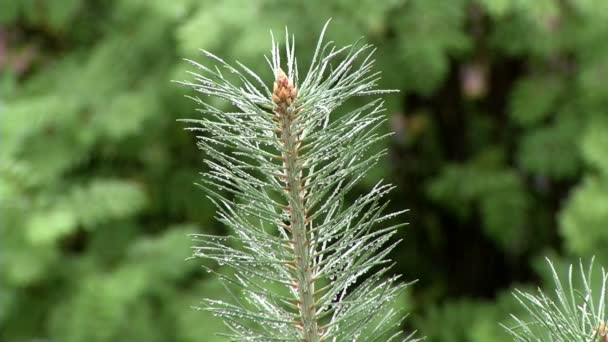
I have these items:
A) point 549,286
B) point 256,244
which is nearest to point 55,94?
point 549,286

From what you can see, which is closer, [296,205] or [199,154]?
[296,205]

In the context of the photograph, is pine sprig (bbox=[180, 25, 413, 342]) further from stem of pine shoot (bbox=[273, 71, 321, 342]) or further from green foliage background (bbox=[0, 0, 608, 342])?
green foliage background (bbox=[0, 0, 608, 342])

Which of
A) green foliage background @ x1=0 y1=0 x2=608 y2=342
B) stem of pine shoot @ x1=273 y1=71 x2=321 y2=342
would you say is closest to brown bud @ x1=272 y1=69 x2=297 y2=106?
stem of pine shoot @ x1=273 y1=71 x2=321 y2=342

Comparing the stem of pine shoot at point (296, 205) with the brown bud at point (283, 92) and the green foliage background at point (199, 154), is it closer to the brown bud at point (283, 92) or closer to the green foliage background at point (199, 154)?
the brown bud at point (283, 92)

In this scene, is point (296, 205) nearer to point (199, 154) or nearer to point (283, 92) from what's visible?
point (283, 92)

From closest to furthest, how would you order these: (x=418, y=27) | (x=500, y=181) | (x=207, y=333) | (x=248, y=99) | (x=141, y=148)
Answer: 1. (x=248, y=99)
2. (x=207, y=333)
3. (x=418, y=27)
4. (x=500, y=181)
5. (x=141, y=148)

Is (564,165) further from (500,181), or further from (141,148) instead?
(141,148)

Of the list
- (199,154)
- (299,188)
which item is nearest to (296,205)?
(299,188)

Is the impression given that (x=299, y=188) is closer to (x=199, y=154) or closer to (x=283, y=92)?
(x=283, y=92)
